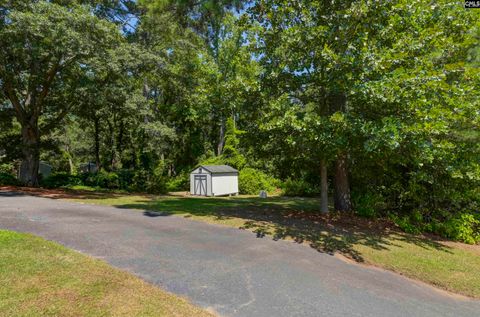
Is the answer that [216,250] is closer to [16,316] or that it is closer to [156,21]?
[16,316]

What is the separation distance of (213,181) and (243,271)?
16.0 meters

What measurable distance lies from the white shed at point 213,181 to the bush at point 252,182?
1.52 metres

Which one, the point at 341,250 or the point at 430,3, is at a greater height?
the point at 430,3

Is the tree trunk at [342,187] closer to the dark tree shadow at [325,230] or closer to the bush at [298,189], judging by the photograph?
the dark tree shadow at [325,230]

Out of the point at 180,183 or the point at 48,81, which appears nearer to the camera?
the point at 48,81

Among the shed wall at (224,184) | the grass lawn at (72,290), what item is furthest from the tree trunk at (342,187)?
the shed wall at (224,184)

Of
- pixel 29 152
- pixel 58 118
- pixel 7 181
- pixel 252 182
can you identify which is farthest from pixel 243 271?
pixel 7 181

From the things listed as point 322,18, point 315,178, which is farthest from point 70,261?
point 315,178

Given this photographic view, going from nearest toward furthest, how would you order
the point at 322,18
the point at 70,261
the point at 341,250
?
the point at 70,261 < the point at 341,250 < the point at 322,18

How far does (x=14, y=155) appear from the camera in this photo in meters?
20.5

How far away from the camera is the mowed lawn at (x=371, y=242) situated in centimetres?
603

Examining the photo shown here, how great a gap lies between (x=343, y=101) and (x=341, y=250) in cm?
476

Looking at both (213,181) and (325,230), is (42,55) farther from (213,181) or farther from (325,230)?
(325,230)

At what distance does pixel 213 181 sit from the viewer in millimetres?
21094
